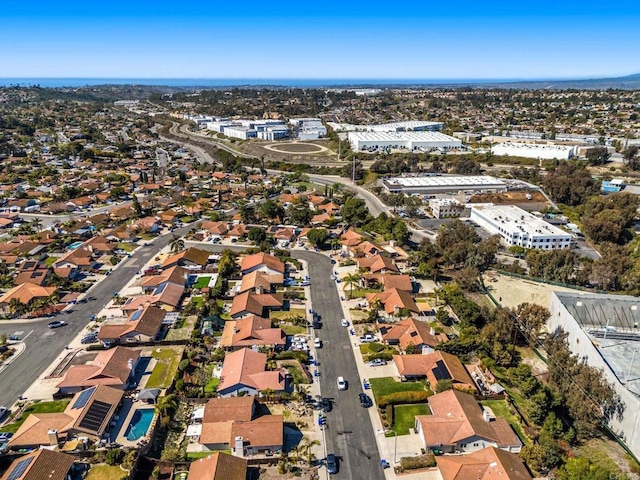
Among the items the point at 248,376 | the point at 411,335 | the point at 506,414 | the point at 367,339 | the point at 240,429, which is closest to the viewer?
the point at 240,429

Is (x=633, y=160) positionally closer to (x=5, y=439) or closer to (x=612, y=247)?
(x=612, y=247)

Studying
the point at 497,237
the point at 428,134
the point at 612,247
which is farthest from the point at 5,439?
the point at 428,134

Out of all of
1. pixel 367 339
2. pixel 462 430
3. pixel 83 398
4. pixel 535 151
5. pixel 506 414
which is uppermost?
pixel 535 151

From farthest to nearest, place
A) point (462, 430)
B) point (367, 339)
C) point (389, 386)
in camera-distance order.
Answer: point (367, 339), point (389, 386), point (462, 430)

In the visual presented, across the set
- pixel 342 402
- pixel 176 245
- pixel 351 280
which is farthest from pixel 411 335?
pixel 176 245

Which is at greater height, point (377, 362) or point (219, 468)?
point (219, 468)

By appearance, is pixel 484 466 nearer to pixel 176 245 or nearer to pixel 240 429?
pixel 240 429

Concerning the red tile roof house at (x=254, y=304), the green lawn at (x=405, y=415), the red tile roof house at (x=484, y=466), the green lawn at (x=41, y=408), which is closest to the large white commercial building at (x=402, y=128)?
the red tile roof house at (x=254, y=304)
